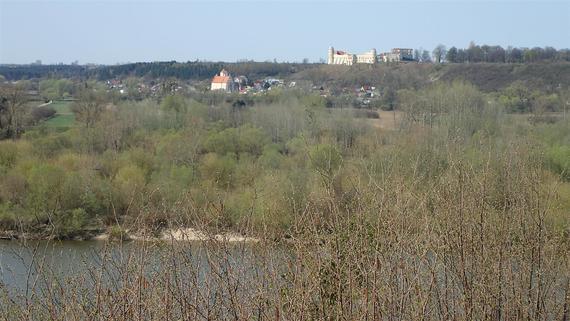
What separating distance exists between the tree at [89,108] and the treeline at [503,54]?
2791 centimetres

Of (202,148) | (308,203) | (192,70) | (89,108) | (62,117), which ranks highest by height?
(192,70)

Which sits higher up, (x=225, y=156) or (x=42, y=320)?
(x=42, y=320)

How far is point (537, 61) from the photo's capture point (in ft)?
140

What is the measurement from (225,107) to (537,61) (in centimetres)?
2287

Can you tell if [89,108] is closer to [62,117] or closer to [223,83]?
[62,117]

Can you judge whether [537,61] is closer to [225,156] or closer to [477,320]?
[225,156]

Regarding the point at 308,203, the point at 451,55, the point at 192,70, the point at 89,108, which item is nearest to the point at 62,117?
the point at 89,108

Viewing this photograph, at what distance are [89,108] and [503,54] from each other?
1225 inches

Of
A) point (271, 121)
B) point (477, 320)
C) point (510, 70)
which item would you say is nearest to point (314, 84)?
point (510, 70)

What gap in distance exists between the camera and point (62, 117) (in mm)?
31125

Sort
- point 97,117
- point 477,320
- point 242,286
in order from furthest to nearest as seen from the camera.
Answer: point 97,117 < point 477,320 < point 242,286

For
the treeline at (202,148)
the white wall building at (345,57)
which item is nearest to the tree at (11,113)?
the treeline at (202,148)

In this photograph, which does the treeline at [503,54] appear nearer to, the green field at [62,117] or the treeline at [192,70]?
the treeline at [192,70]

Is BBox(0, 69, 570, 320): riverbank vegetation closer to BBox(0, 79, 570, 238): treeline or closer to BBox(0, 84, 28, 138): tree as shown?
BBox(0, 79, 570, 238): treeline
